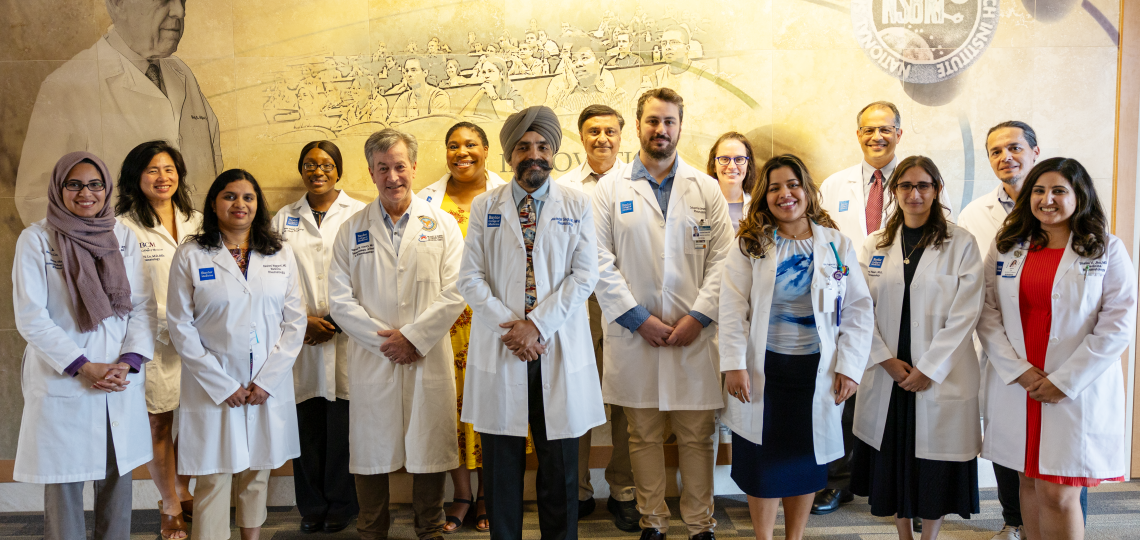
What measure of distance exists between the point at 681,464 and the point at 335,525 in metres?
1.96

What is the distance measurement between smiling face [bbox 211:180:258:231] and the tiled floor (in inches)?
71.0

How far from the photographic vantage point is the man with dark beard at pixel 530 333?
2.96 metres

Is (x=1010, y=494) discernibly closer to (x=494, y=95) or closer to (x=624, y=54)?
(x=624, y=54)

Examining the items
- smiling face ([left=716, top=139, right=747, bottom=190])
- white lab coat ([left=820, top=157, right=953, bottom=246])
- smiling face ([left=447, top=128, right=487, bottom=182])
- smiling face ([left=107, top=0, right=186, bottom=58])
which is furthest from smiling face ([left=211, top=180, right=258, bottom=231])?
white lab coat ([left=820, top=157, right=953, bottom=246])

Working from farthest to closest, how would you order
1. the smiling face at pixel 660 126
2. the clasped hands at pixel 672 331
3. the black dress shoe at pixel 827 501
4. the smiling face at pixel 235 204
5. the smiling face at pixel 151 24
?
the smiling face at pixel 151 24 → the black dress shoe at pixel 827 501 → the smiling face at pixel 660 126 → the clasped hands at pixel 672 331 → the smiling face at pixel 235 204

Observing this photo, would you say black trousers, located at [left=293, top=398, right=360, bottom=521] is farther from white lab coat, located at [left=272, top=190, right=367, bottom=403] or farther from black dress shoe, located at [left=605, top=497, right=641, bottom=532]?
black dress shoe, located at [left=605, top=497, right=641, bottom=532]

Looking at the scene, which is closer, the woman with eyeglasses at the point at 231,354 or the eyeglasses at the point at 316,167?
the woman with eyeglasses at the point at 231,354

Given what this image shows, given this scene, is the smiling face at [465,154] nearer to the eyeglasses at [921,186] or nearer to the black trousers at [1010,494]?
the eyeglasses at [921,186]

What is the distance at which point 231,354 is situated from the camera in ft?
10.1

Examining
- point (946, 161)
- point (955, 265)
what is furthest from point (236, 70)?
point (946, 161)

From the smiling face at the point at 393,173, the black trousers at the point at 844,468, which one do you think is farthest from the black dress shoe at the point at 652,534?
the smiling face at the point at 393,173

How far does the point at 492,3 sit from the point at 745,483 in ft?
10.8

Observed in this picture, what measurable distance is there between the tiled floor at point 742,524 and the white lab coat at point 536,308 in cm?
102

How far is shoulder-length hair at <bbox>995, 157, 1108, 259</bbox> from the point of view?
2809mm
